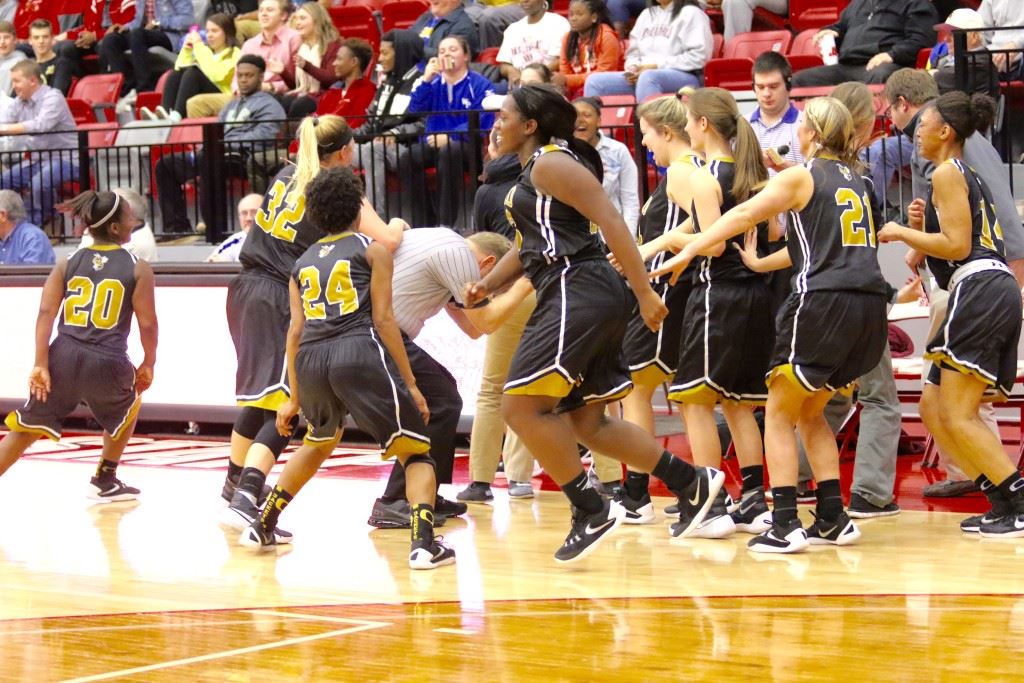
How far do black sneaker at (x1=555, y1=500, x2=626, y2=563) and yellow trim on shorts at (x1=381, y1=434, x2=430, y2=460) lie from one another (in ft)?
2.07

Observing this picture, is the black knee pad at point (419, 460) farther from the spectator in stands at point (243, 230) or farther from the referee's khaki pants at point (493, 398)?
the spectator in stands at point (243, 230)

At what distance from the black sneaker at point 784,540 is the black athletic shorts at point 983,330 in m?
0.92

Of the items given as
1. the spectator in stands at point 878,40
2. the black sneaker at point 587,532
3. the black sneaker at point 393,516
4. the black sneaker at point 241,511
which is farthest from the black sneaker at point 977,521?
the spectator in stands at point 878,40

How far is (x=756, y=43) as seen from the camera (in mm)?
11547

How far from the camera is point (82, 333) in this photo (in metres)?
6.97

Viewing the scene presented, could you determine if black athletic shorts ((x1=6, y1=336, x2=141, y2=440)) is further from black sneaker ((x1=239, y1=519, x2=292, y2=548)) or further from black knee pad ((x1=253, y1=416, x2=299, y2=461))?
black sneaker ((x1=239, y1=519, x2=292, y2=548))

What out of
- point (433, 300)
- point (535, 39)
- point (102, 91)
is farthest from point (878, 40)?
point (102, 91)

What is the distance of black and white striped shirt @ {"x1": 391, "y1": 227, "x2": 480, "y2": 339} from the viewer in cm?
607

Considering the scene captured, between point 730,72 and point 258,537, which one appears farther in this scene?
point 730,72

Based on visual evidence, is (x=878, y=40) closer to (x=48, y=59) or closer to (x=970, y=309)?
(x=970, y=309)

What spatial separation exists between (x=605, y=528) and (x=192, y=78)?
30.5ft

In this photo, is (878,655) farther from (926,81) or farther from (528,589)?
(926,81)

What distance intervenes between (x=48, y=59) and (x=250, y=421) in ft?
30.9

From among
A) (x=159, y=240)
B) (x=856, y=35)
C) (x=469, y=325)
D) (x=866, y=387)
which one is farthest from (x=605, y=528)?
(x=159, y=240)
